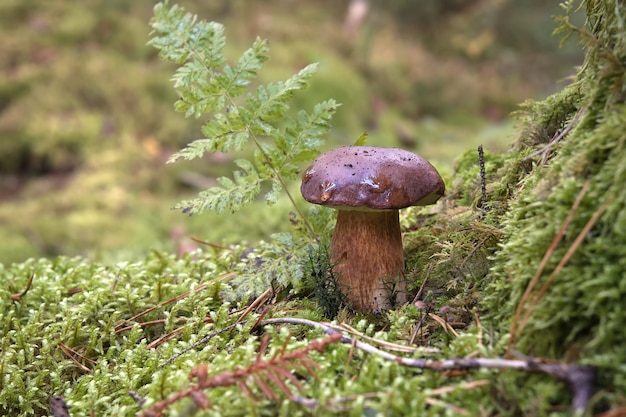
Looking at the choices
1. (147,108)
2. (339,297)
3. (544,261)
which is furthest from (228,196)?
(147,108)

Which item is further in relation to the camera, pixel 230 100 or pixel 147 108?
pixel 147 108

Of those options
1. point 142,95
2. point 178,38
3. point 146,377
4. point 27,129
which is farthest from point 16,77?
point 146,377

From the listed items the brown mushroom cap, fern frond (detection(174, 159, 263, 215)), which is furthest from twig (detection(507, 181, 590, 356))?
fern frond (detection(174, 159, 263, 215))

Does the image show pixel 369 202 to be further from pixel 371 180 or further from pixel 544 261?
pixel 544 261

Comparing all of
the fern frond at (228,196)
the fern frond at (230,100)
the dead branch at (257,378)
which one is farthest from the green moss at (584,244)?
the fern frond at (228,196)

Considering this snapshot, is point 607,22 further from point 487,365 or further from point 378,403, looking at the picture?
point 378,403

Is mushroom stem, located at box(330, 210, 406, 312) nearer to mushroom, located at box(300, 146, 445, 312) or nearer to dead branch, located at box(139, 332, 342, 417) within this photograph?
mushroom, located at box(300, 146, 445, 312)

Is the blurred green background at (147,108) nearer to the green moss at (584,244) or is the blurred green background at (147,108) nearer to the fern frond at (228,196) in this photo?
the green moss at (584,244)
